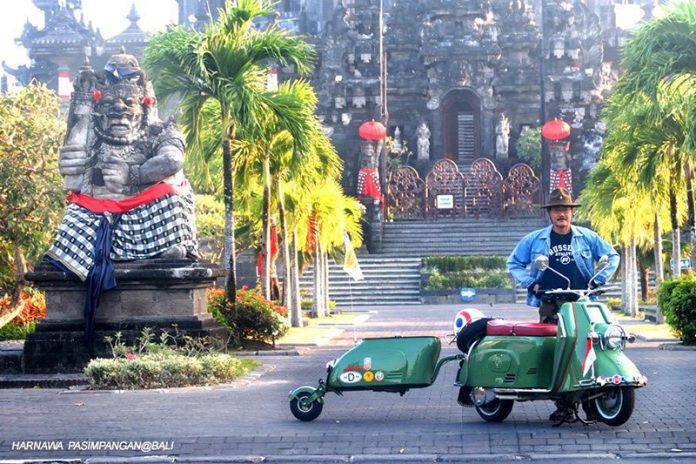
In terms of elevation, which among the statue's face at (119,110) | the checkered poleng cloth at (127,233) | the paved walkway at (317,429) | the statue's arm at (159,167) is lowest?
the paved walkway at (317,429)

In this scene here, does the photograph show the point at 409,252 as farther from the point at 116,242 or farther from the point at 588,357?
the point at 588,357

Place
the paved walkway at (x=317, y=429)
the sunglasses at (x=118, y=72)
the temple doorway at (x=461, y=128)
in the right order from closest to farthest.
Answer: the paved walkway at (x=317, y=429) → the sunglasses at (x=118, y=72) → the temple doorway at (x=461, y=128)

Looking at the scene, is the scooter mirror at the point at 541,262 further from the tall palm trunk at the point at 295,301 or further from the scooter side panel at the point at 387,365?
the tall palm trunk at the point at 295,301

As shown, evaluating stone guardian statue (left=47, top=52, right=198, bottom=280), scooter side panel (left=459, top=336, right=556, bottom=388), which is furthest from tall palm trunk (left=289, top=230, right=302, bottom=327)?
scooter side panel (left=459, top=336, right=556, bottom=388)

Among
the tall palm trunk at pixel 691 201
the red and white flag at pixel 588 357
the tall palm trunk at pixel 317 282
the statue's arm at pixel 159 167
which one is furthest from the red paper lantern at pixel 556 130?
the red and white flag at pixel 588 357

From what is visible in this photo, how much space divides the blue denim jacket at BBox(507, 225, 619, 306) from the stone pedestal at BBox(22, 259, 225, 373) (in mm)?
7618

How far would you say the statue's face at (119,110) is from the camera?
21234 millimetres

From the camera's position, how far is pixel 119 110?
21.2 m

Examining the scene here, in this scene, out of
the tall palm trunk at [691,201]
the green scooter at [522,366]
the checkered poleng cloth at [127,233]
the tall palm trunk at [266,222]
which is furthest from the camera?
the tall palm trunk at [266,222]

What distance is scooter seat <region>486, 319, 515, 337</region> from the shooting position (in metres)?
13.6

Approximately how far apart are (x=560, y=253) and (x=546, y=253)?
0.13m

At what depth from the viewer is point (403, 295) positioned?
5212cm

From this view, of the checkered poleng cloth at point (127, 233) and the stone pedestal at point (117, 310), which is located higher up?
the checkered poleng cloth at point (127, 233)

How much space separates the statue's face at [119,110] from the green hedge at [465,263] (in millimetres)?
30549
